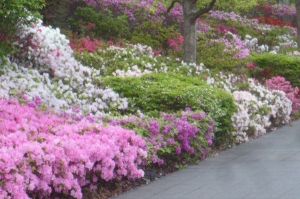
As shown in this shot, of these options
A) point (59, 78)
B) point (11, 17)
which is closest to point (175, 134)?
point (59, 78)

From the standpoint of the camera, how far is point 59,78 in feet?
36.7

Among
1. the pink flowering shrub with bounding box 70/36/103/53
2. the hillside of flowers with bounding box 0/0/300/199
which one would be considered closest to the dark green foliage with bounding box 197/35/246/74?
the hillside of flowers with bounding box 0/0/300/199

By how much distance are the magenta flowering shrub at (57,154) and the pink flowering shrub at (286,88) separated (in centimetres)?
749

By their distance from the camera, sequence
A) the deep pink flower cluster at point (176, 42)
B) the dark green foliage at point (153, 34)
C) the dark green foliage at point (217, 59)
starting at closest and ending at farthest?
the dark green foliage at point (217, 59) < the dark green foliage at point (153, 34) < the deep pink flower cluster at point (176, 42)

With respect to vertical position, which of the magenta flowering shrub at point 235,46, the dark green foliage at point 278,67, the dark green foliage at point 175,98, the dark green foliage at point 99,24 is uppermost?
the dark green foliage at point 99,24

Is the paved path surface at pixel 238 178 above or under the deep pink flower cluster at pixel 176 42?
under

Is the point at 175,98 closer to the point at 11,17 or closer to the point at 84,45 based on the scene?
the point at 11,17

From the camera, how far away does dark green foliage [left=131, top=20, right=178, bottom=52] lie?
1706 centimetres

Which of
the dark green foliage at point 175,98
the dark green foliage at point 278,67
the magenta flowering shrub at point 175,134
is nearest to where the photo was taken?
the magenta flowering shrub at point 175,134

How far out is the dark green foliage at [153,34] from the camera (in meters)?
17.1

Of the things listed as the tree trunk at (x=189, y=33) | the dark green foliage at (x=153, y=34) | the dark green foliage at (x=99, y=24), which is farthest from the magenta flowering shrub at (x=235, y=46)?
the dark green foliage at (x=99, y=24)

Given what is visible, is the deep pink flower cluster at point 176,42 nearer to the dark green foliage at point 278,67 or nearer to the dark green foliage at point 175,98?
the dark green foliage at point 278,67

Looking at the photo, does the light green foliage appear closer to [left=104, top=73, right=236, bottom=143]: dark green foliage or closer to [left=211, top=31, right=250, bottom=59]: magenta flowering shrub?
[left=104, top=73, right=236, bottom=143]: dark green foliage

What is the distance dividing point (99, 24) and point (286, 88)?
5.93 meters
